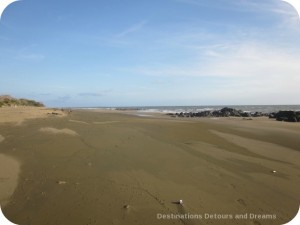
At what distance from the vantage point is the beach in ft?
13.4

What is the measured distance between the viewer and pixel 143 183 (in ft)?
17.7

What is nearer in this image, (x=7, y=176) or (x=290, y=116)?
(x=7, y=176)

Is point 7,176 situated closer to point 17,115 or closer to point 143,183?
point 143,183

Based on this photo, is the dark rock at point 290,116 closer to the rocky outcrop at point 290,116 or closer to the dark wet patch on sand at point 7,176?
the rocky outcrop at point 290,116

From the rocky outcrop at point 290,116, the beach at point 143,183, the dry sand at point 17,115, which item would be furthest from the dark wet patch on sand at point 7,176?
the rocky outcrop at point 290,116

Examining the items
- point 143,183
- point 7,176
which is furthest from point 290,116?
point 7,176

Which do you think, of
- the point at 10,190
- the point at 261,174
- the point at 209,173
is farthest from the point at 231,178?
the point at 10,190

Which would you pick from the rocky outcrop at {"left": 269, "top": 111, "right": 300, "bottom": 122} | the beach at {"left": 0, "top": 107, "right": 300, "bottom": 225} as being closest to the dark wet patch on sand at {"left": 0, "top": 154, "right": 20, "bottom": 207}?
the beach at {"left": 0, "top": 107, "right": 300, "bottom": 225}

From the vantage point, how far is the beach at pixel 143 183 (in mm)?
4086

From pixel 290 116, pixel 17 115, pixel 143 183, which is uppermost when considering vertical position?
pixel 290 116

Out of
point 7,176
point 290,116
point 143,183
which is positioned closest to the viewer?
point 143,183

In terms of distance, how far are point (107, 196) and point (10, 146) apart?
16.9 ft

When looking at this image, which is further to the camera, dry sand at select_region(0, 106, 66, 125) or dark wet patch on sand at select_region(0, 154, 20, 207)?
dry sand at select_region(0, 106, 66, 125)

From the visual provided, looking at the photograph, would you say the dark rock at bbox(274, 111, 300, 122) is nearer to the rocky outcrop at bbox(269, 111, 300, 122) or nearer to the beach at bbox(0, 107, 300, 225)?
the rocky outcrop at bbox(269, 111, 300, 122)
